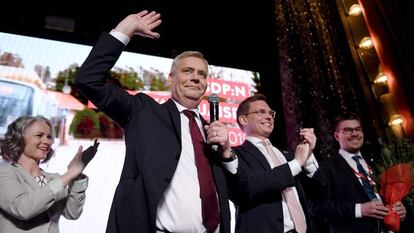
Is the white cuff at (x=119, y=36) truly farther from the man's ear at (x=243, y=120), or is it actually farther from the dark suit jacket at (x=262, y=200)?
the man's ear at (x=243, y=120)

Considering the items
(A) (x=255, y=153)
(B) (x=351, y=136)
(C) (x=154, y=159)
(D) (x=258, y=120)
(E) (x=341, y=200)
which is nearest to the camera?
(C) (x=154, y=159)

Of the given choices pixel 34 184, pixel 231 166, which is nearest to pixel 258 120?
pixel 231 166

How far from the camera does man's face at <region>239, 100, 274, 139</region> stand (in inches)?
92.7

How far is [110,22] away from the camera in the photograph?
448 centimetres

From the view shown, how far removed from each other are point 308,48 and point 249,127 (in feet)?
9.61

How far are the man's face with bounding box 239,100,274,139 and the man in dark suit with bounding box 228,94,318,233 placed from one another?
122 mm

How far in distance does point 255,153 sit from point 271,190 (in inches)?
12.6

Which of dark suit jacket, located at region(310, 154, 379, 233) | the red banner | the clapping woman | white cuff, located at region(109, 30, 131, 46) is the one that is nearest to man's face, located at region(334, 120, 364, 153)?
dark suit jacket, located at region(310, 154, 379, 233)

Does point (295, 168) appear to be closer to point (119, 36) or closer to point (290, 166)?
point (290, 166)

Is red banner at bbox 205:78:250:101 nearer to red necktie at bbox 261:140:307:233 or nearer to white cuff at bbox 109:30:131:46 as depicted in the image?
red necktie at bbox 261:140:307:233

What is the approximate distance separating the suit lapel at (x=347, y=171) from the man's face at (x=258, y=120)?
29.2 inches

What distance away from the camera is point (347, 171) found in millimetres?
2721

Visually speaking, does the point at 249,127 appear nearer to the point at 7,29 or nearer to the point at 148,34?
the point at 148,34

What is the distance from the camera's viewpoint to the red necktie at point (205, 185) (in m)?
1.40
